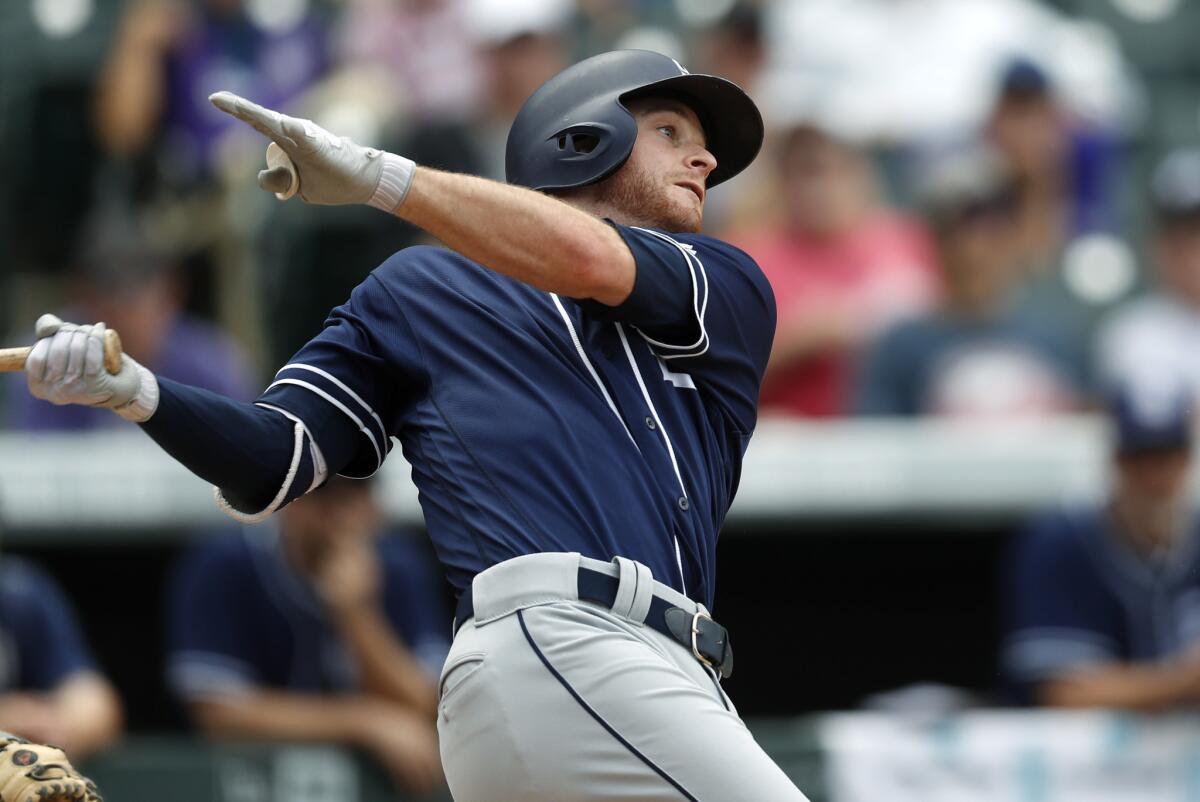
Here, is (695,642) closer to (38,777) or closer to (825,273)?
(38,777)

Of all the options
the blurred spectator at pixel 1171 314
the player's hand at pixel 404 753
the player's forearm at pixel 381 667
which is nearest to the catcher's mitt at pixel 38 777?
the player's hand at pixel 404 753

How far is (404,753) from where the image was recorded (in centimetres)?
597

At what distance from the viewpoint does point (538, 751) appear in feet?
9.50

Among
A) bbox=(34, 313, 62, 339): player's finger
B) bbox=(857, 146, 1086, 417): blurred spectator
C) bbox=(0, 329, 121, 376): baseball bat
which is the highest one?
bbox=(857, 146, 1086, 417): blurred spectator

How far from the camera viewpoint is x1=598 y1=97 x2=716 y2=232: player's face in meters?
3.41

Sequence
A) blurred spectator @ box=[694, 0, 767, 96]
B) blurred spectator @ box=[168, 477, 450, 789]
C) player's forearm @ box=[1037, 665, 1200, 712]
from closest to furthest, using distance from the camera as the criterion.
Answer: player's forearm @ box=[1037, 665, 1200, 712]
blurred spectator @ box=[168, 477, 450, 789]
blurred spectator @ box=[694, 0, 767, 96]

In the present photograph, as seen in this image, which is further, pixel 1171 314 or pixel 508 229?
pixel 1171 314

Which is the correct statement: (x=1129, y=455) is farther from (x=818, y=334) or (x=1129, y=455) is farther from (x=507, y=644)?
(x=507, y=644)

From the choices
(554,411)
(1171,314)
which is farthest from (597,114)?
(1171,314)

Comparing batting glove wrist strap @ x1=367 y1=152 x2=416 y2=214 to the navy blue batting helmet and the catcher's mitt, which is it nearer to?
the navy blue batting helmet

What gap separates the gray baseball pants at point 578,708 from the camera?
112 inches

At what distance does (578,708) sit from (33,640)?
11.1 feet

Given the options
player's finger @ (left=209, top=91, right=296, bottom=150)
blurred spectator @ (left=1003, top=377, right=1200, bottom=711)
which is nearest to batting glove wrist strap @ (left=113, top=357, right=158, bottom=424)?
player's finger @ (left=209, top=91, right=296, bottom=150)

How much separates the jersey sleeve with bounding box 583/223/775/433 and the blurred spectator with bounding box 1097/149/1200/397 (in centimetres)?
382
